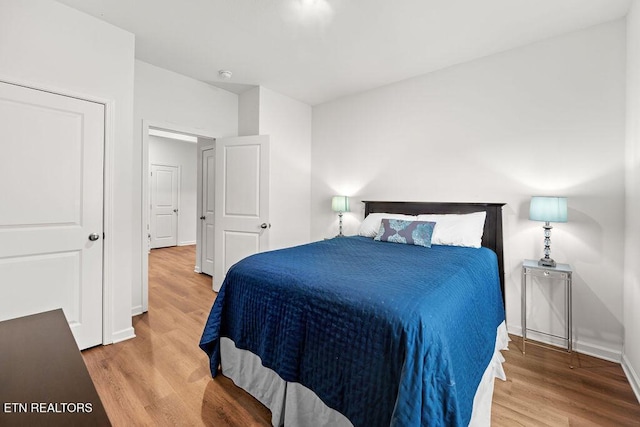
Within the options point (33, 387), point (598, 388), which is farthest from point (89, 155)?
point (598, 388)

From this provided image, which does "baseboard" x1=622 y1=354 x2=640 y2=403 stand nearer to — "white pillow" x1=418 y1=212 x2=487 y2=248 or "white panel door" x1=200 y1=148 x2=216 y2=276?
"white pillow" x1=418 y1=212 x2=487 y2=248

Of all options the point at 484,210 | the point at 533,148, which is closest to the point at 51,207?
the point at 484,210

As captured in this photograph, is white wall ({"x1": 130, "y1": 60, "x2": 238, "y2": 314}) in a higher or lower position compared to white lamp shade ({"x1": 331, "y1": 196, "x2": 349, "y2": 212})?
higher

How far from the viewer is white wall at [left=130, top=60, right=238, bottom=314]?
9.91 feet

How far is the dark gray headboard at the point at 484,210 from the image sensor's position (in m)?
2.70

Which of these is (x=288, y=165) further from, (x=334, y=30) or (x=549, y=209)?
(x=549, y=209)

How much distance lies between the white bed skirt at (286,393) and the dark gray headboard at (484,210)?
1.09 m

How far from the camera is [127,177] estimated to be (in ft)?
8.27

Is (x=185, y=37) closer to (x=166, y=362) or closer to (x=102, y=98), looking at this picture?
(x=102, y=98)

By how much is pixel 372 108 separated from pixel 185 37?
88.5 inches

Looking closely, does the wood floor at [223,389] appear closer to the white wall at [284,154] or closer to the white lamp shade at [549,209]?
the white lamp shade at [549,209]

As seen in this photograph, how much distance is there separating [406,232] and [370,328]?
1619 mm

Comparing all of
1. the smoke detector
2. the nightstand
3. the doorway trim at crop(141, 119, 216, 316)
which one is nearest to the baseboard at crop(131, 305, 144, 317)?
the doorway trim at crop(141, 119, 216, 316)

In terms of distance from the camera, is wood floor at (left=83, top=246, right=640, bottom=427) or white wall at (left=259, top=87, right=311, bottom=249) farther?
white wall at (left=259, top=87, right=311, bottom=249)
